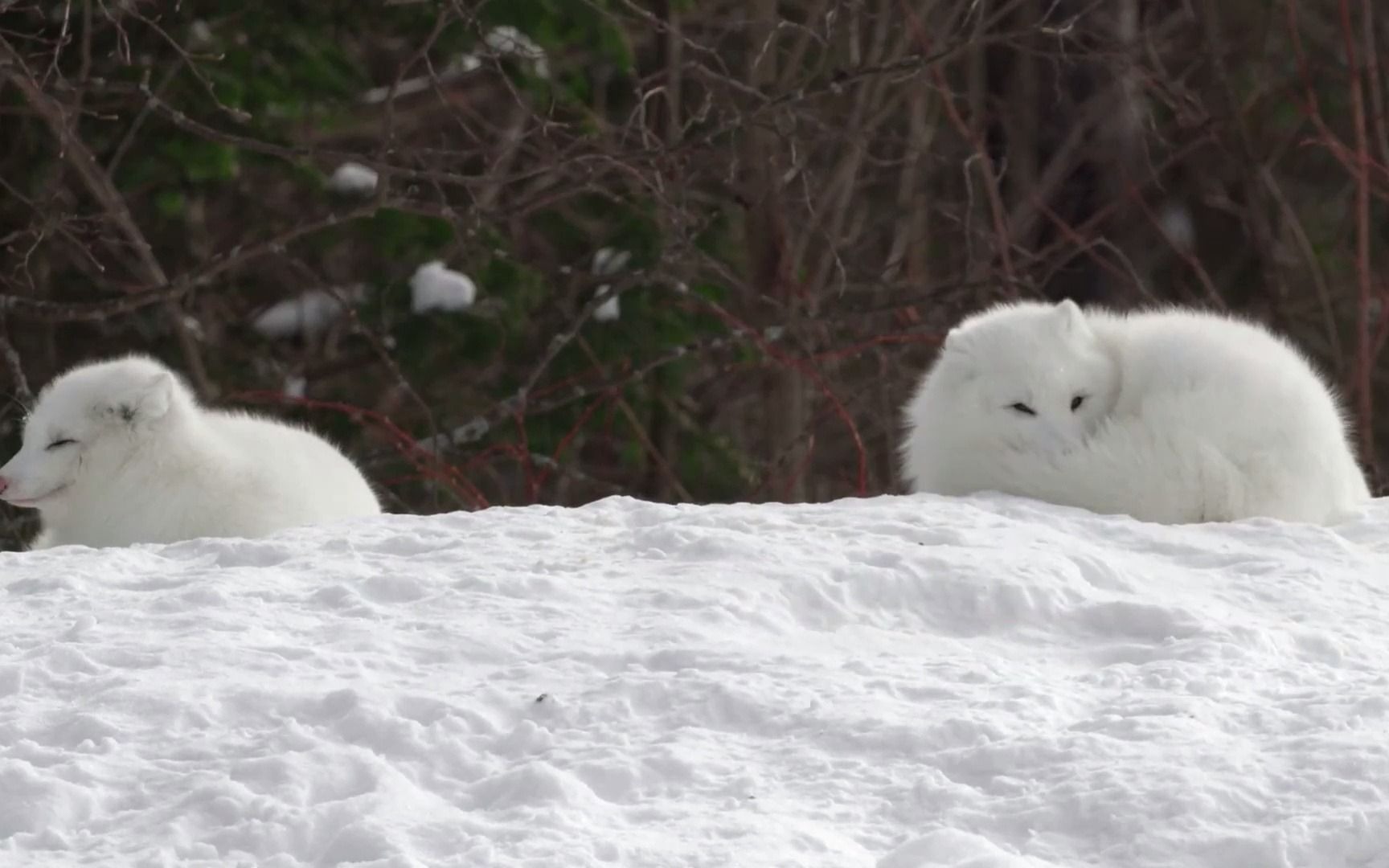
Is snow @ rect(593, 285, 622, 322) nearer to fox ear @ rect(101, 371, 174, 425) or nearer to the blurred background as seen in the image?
the blurred background

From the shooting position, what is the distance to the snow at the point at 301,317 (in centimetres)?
1172

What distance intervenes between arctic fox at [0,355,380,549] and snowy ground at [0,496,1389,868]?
85 cm

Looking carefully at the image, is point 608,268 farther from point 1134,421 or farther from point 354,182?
point 1134,421

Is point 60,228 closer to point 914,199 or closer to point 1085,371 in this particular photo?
point 1085,371

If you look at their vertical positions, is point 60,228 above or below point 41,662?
above

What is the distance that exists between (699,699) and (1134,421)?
7.68 ft

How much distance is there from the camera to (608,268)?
10.2m

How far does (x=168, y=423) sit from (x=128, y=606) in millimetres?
1890

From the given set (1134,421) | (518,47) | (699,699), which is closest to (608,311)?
(518,47)

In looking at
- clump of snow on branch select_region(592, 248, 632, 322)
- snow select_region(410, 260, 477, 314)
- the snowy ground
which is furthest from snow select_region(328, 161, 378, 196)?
the snowy ground

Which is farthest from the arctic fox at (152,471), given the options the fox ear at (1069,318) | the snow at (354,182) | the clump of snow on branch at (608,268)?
the snow at (354,182)

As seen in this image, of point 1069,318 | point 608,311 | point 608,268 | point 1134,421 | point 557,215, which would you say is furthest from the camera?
point 557,215

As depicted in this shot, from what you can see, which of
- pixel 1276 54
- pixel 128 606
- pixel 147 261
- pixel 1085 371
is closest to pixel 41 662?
pixel 128 606

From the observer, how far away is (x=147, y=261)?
8711 mm
